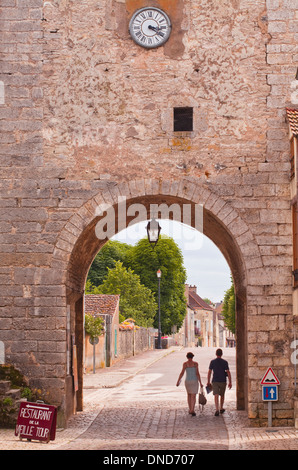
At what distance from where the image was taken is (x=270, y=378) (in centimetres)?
1095

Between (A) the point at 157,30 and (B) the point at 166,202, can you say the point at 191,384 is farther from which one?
(A) the point at 157,30

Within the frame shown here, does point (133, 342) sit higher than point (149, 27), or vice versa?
point (149, 27)

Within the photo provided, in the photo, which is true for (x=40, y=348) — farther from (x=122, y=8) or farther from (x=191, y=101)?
(x=122, y=8)

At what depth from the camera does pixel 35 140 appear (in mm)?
11898

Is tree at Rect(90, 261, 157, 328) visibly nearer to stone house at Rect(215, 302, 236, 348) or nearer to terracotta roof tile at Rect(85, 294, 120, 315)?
terracotta roof tile at Rect(85, 294, 120, 315)

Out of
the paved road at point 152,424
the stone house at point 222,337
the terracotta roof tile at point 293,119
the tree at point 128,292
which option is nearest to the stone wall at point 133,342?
the tree at point 128,292

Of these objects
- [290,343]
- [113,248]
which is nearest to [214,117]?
[290,343]

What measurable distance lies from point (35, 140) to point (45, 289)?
2465 mm

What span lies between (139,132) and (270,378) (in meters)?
4.47

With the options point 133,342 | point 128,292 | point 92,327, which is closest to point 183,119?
point 92,327

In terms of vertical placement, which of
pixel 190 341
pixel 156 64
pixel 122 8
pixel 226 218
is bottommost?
pixel 190 341

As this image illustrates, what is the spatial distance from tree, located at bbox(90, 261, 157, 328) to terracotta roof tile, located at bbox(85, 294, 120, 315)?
7.05m

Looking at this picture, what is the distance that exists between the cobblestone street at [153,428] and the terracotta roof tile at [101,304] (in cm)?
1173

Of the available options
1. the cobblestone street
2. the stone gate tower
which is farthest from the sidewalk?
the stone gate tower
